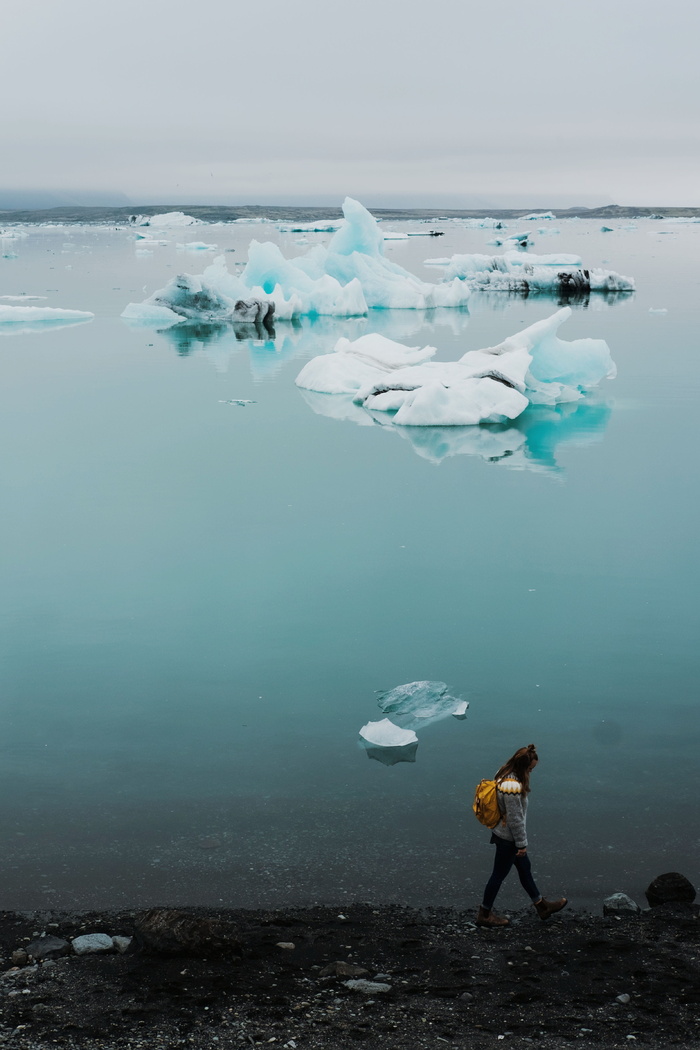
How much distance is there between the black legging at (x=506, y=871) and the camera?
3.58m

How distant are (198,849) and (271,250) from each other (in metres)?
20.3

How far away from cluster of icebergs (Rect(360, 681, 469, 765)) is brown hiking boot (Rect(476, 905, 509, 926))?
3.69 feet

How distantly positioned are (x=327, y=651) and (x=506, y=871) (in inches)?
88.0

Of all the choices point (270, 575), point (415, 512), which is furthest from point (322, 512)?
point (270, 575)

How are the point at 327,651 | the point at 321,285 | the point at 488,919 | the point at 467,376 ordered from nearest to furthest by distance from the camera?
1. the point at 488,919
2. the point at 327,651
3. the point at 467,376
4. the point at 321,285

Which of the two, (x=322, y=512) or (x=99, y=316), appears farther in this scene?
(x=99, y=316)

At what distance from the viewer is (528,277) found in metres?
29.3

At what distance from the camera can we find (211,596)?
21.3 feet

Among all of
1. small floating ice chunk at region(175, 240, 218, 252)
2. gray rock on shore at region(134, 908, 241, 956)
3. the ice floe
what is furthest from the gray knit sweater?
small floating ice chunk at region(175, 240, 218, 252)

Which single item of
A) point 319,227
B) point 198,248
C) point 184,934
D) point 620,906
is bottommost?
point 620,906

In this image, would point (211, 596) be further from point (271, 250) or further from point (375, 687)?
point (271, 250)

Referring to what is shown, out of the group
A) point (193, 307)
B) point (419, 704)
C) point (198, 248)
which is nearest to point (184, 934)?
point (419, 704)

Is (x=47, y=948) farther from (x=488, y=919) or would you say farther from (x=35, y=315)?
(x=35, y=315)

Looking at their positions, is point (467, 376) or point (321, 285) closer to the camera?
point (467, 376)
